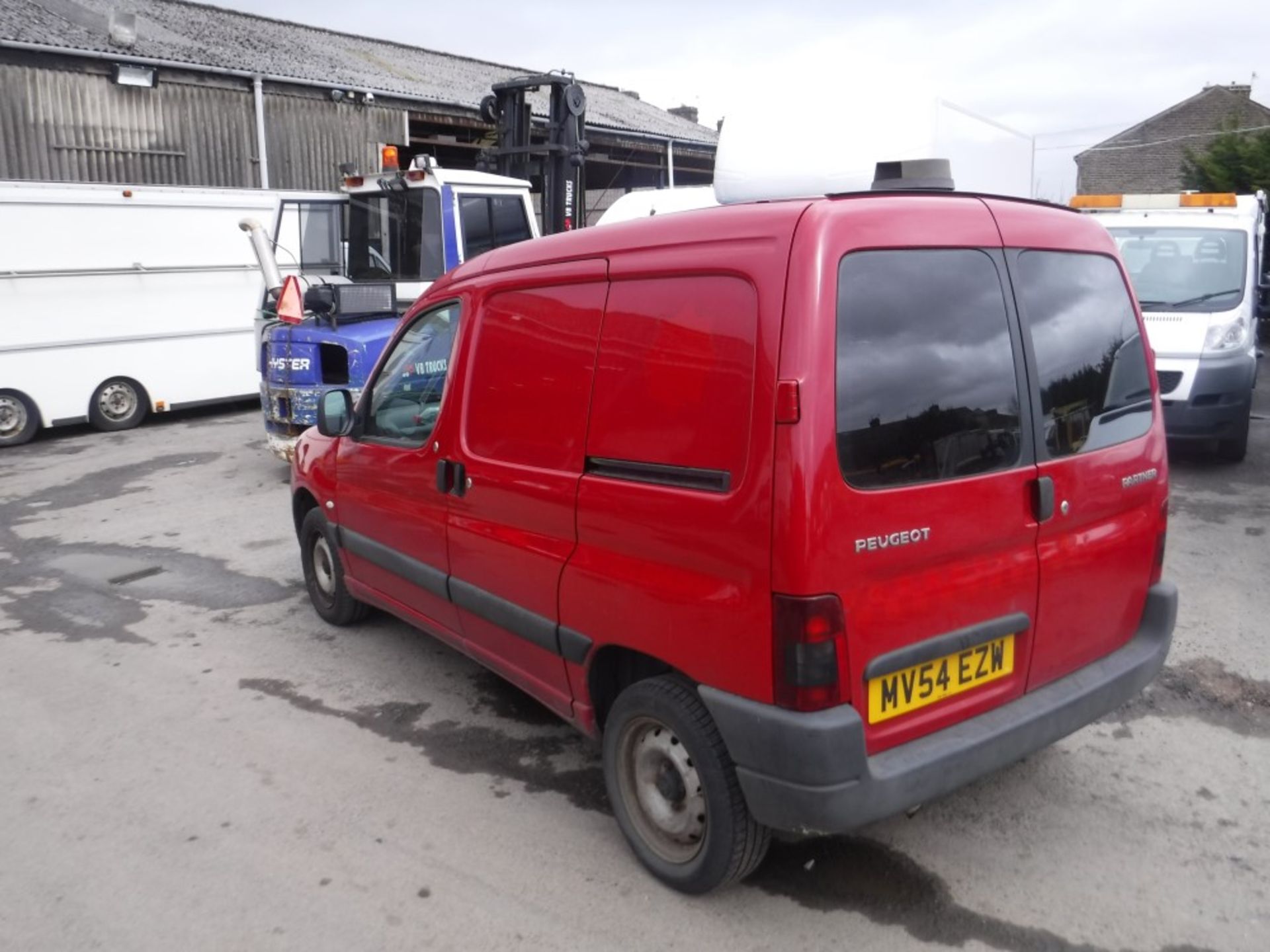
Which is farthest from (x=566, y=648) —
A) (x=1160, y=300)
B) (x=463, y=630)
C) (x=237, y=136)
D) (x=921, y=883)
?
(x=237, y=136)

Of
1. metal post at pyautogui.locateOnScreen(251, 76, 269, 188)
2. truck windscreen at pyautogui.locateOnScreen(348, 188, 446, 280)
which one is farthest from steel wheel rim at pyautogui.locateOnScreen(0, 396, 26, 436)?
metal post at pyautogui.locateOnScreen(251, 76, 269, 188)

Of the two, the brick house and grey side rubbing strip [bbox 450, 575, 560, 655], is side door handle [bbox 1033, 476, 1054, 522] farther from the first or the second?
the brick house

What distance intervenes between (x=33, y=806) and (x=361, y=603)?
76.7 inches

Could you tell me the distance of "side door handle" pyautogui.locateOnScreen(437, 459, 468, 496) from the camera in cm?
389

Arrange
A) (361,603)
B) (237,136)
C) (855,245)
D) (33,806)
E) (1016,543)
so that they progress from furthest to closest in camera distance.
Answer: (237,136) < (361,603) < (33,806) < (1016,543) < (855,245)

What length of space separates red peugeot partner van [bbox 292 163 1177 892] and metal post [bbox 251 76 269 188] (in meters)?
16.0

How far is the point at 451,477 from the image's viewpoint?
396 centimetres

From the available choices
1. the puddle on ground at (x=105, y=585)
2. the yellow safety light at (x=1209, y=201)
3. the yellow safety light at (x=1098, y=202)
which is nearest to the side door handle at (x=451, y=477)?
the puddle on ground at (x=105, y=585)

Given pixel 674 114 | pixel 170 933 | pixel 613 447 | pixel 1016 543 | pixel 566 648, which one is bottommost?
pixel 170 933

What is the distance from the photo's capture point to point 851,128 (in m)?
3.44

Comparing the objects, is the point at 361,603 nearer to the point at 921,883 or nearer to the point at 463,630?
the point at 463,630

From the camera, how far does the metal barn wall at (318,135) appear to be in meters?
18.2

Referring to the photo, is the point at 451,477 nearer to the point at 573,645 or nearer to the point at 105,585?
the point at 573,645

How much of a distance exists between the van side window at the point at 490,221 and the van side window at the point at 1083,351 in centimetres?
651
